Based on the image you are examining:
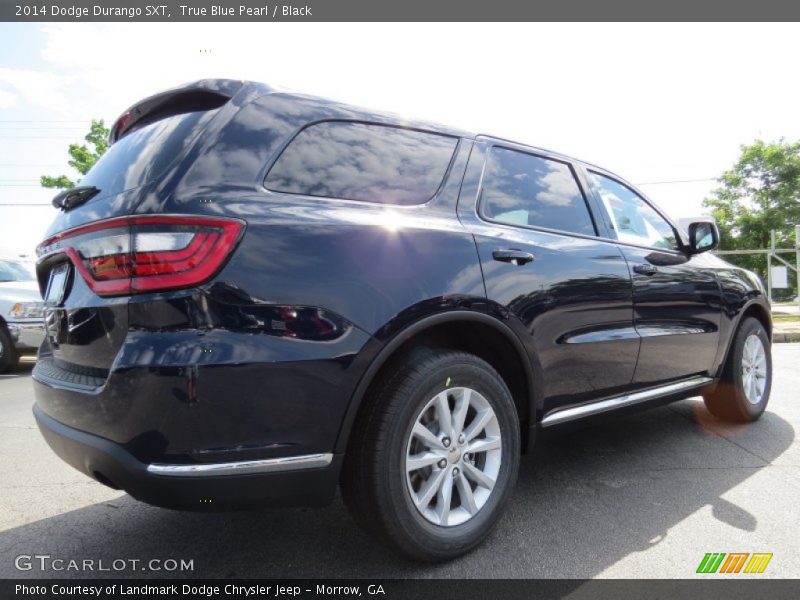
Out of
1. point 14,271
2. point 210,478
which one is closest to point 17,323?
point 14,271

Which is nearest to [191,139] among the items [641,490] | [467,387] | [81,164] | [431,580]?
[467,387]

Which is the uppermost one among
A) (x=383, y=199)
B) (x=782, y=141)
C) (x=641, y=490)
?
(x=782, y=141)

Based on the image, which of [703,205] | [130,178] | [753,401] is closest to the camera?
[130,178]

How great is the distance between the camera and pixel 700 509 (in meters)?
2.58

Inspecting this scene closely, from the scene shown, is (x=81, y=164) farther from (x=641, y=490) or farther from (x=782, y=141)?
(x=782, y=141)

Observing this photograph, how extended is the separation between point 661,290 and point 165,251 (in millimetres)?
2721

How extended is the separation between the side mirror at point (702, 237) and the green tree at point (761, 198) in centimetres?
4165

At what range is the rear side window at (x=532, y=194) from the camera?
2571 millimetres

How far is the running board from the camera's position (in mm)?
2574

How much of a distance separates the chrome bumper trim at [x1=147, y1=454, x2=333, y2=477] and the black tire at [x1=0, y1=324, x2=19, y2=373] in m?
8.18

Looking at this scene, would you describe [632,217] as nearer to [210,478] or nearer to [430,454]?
[430,454]

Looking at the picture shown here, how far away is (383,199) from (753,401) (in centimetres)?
353

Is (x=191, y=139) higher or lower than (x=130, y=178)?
higher

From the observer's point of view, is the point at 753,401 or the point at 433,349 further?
the point at 753,401
